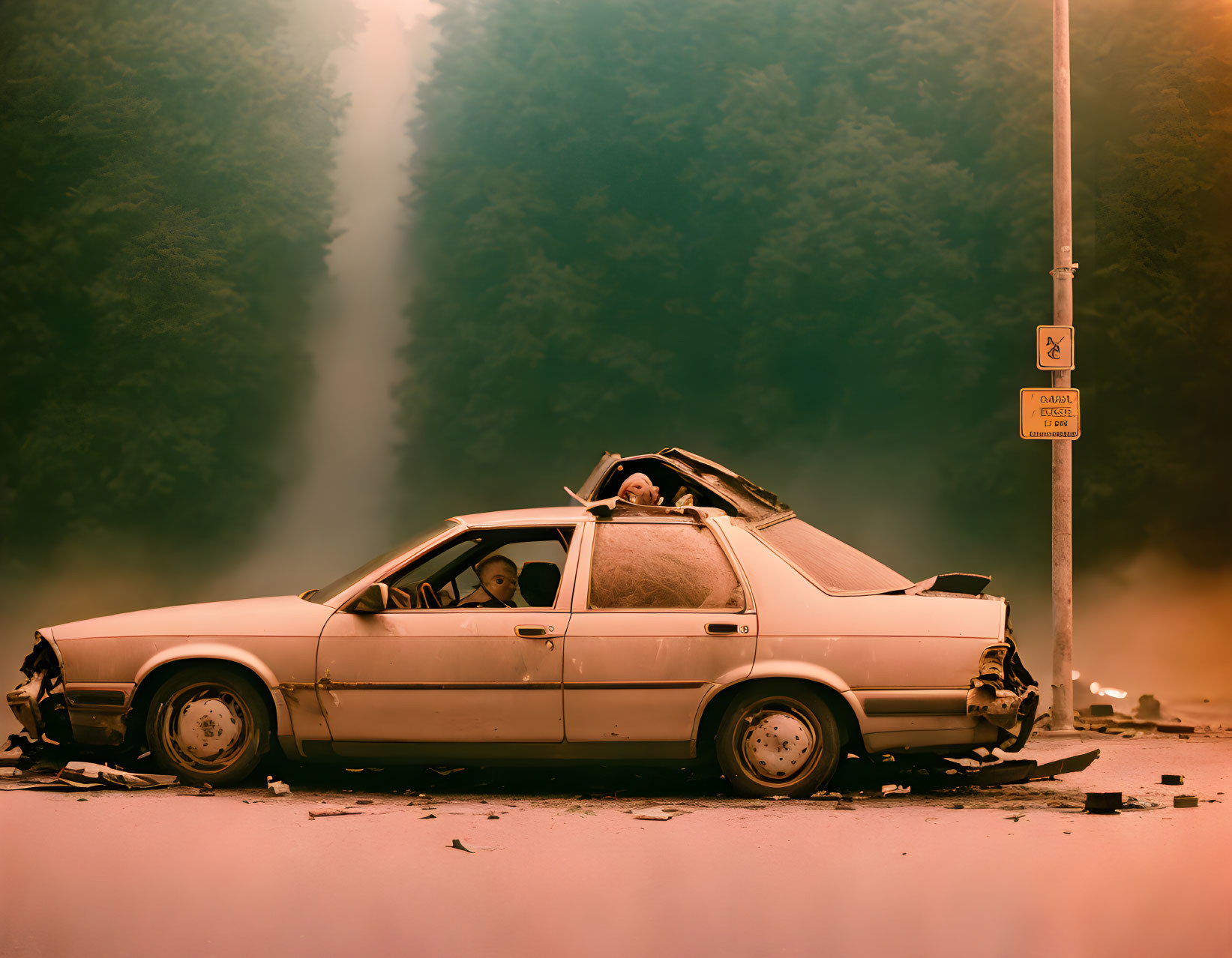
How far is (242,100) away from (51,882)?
10.5 m

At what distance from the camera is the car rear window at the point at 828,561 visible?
6.35m

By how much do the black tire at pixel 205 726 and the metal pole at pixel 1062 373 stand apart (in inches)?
240

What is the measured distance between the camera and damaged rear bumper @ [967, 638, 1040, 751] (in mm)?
5945

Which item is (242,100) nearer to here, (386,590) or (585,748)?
(386,590)

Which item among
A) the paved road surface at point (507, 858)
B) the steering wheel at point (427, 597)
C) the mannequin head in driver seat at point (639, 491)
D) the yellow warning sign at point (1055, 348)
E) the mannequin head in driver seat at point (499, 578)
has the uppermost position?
the yellow warning sign at point (1055, 348)

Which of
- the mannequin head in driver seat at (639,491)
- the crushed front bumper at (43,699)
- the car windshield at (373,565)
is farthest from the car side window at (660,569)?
the crushed front bumper at (43,699)

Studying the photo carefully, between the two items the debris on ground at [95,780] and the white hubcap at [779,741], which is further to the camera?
the debris on ground at [95,780]

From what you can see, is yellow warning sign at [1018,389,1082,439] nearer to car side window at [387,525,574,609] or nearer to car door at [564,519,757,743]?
car door at [564,519,757,743]

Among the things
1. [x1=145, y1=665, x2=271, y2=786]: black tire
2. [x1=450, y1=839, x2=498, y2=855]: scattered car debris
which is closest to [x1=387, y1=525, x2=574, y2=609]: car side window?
[x1=145, y1=665, x2=271, y2=786]: black tire

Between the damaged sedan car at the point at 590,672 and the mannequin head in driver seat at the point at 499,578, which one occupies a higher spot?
the mannequin head in driver seat at the point at 499,578

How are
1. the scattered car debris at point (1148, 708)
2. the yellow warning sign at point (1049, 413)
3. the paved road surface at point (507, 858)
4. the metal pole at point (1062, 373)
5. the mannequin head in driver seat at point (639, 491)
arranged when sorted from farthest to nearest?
the scattered car debris at point (1148, 708)
the yellow warning sign at point (1049, 413)
the metal pole at point (1062, 373)
the mannequin head in driver seat at point (639, 491)
the paved road surface at point (507, 858)

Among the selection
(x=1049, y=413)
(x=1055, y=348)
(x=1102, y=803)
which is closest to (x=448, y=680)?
(x=1102, y=803)

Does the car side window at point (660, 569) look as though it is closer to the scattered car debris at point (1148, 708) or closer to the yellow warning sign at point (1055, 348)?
the yellow warning sign at point (1055, 348)

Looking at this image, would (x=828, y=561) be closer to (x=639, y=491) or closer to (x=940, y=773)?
(x=639, y=491)
